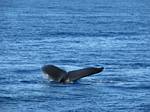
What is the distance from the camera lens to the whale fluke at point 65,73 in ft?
185

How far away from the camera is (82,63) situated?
2611 inches

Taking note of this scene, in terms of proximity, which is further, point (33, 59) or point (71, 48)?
point (71, 48)

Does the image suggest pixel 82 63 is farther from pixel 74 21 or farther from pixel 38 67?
pixel 74 21

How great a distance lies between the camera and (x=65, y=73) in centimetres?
5650

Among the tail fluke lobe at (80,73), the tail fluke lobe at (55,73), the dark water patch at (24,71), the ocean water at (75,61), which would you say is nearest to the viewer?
the ocean water at (75,61)

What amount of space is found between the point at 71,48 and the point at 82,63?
9.83 meters

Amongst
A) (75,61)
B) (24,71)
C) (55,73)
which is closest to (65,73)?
(55,73)

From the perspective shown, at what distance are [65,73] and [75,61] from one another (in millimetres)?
10842

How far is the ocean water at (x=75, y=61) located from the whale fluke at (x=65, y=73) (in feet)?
1.23

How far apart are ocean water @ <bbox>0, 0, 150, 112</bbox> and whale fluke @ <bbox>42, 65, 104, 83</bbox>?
376 millimetres

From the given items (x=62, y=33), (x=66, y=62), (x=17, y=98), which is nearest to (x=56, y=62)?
(x=66, y=62)

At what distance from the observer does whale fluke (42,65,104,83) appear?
56.5 metres

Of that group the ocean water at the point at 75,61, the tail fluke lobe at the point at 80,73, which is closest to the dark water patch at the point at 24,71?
the ocean water at the point at 75,61

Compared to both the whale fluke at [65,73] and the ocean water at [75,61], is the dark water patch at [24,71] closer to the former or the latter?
the ocean water at [75,61]
